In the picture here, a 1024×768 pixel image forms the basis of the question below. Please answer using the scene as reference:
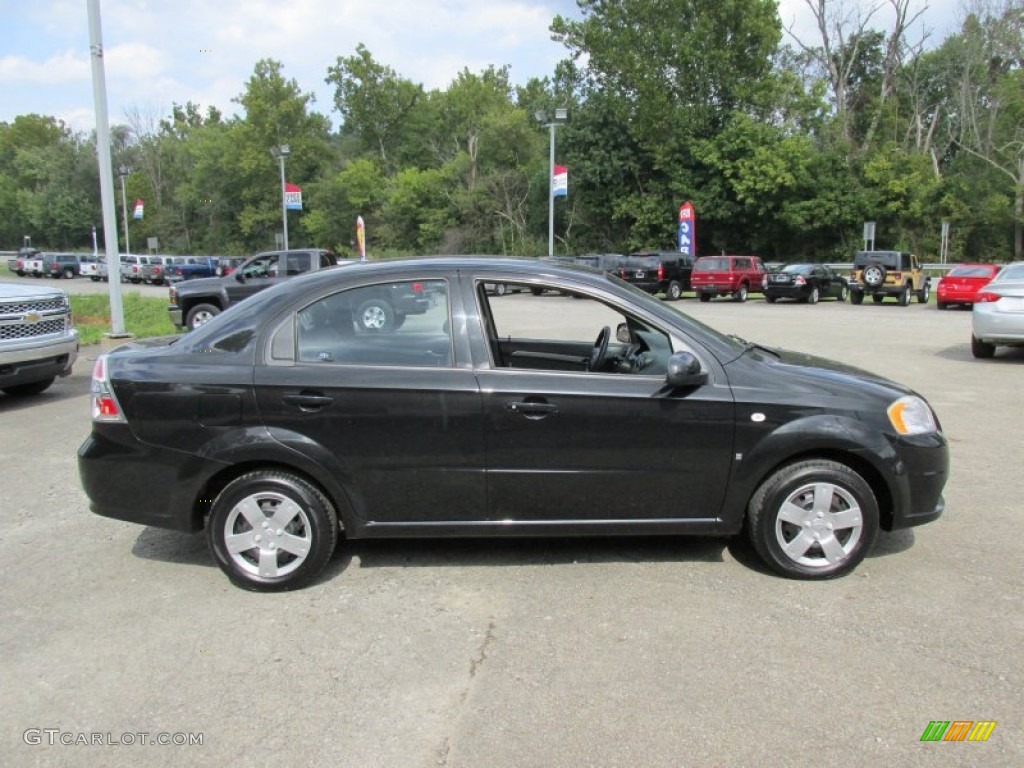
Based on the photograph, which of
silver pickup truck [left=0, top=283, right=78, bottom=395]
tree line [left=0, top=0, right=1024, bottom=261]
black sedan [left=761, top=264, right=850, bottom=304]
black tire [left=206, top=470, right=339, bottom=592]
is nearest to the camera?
black tire [left=206, top=470, right=339, bottom=592]

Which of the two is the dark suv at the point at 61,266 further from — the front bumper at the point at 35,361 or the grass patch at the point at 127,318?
the front bumper at the point at 35,361

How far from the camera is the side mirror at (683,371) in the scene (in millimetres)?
3902

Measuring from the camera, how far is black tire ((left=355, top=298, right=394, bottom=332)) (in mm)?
4137

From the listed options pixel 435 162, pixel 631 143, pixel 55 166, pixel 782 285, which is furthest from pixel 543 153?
pixel 55 166

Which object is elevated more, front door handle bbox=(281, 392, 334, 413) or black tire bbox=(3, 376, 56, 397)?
front door handle bbox=(281, 392, 334, 413)

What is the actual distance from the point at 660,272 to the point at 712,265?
1.97 meters

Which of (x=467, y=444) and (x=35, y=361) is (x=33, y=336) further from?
(x=467, y=444)

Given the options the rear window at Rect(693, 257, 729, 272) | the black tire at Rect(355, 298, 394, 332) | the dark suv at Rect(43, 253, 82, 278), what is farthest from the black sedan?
the dark suv at Rect(43, 253, 82, 278)

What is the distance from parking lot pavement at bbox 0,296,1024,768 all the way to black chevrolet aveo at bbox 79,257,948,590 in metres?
0.31

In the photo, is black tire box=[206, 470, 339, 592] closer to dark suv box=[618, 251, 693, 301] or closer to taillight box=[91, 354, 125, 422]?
taillight box=[91, 354, 125, 422]

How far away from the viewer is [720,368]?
13.4 ft

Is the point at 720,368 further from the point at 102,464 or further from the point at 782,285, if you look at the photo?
the point at 782,285

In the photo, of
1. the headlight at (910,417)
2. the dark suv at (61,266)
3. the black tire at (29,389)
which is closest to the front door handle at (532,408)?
the headlight at (910,417)

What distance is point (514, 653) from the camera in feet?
11.3
